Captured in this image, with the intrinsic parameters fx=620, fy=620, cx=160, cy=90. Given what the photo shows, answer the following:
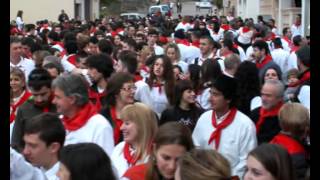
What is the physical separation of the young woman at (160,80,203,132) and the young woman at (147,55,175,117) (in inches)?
36.3

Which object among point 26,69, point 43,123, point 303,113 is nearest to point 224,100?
point 303,113

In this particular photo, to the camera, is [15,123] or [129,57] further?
[129,57]

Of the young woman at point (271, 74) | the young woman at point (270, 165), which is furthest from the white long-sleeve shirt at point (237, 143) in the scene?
the young woman at point (271, 74)

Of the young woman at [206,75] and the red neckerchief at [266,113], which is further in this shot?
the young woman at [206,75]

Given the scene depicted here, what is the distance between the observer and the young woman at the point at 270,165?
13.4 feet

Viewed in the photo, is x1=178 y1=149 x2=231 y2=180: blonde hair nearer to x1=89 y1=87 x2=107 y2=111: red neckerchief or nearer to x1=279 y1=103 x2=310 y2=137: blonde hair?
x1=279 y1=103 x2=310 y2=137: blonde hair

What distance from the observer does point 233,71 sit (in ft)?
29.6

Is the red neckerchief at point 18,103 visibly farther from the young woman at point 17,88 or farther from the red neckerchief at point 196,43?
the red neckerchief at point 196,43

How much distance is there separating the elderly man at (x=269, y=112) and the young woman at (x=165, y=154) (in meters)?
1.98

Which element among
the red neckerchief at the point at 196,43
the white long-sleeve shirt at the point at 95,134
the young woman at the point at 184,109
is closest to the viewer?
the white long-sleeve shirt at the point at 95,134

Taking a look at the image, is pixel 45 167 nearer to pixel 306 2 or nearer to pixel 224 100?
pixel 224 100

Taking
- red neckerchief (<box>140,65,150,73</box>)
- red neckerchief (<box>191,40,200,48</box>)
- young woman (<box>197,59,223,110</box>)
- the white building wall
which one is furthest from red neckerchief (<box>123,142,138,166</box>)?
the white building wall

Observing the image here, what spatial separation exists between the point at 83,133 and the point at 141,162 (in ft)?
2.84

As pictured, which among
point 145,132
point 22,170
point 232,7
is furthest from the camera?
point 232,7
